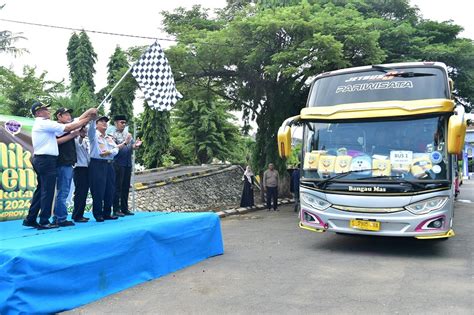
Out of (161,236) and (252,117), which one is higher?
(252,117)

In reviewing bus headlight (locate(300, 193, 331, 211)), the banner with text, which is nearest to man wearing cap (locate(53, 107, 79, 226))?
the banner with text

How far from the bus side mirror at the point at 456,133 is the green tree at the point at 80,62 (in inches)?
1179

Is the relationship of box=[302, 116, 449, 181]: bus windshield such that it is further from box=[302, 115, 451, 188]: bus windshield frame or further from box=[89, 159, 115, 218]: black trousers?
box=[89, 159, 115, 218]: black trousers

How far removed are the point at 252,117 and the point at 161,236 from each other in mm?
13608

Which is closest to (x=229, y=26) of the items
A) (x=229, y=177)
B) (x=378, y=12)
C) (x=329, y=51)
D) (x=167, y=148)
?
(x=329, y=51)

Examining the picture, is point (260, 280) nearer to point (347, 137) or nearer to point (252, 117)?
point (347, 137)

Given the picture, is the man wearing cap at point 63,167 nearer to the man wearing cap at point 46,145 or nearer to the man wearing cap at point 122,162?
the man wearing cap at point 46,145

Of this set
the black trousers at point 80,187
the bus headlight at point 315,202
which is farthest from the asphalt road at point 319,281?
the black trousers at point 80,187

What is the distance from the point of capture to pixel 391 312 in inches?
181

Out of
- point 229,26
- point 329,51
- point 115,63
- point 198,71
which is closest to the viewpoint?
point 329,51

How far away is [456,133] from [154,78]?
5.12 meters

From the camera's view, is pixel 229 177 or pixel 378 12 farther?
pixel 229 177

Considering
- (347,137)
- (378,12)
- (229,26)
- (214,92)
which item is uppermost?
(378,12)

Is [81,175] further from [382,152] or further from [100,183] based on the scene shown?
[382,152]
